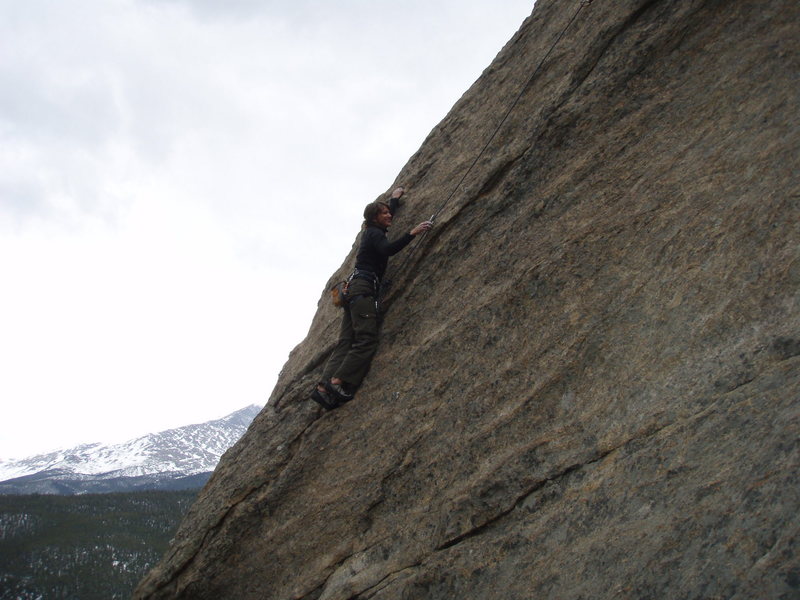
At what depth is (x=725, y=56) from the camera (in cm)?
723

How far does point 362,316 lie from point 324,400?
1577 millimetres

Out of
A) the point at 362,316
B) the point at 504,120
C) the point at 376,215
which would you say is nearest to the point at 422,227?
the point at 376,215

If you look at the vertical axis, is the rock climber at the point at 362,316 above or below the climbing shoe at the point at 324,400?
above

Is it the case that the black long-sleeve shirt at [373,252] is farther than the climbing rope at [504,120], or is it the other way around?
the black long-sleeve shirt at [373,252]

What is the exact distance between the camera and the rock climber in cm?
934

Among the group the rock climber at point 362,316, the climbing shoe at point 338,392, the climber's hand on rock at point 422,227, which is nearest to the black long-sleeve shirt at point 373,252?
Result: the rock climber at point 362,316

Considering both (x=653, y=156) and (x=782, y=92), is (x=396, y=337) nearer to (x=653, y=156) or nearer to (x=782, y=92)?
(x=653, y=156)

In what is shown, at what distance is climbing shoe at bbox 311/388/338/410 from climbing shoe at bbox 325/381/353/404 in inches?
4.2

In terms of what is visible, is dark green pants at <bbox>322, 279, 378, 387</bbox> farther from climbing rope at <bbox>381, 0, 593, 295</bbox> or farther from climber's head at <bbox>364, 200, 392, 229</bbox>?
climber's head at <bbox>364, 200, 392, 229</bbox>

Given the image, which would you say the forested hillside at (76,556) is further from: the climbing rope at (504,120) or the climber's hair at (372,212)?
the climbing rope at (504,120)

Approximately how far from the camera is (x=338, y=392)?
9.35m

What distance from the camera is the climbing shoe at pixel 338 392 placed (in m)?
9.33

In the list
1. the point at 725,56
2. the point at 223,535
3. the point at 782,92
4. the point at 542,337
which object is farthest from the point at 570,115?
the point at 223,535

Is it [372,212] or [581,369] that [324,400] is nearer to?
[372,212]
